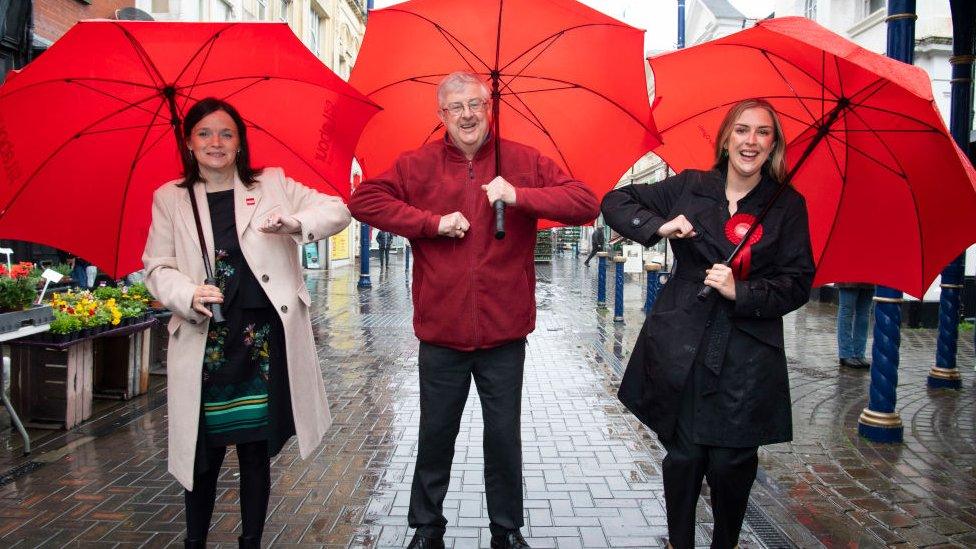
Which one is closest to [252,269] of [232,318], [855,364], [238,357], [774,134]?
[232,318]

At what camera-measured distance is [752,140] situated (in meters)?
2.83

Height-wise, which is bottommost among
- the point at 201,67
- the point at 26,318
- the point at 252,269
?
the point at 26,318

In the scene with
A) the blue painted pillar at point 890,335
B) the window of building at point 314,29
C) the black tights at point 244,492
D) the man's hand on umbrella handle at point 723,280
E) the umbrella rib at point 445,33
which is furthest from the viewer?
the window of building at point 314,29

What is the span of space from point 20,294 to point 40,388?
3.34 ft

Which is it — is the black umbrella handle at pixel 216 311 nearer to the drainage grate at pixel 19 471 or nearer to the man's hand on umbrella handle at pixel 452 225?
the man's hand on umbrella handle at pixel 452 225

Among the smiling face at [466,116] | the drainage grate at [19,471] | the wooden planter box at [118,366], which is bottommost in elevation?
the drainage grate at [19,471]

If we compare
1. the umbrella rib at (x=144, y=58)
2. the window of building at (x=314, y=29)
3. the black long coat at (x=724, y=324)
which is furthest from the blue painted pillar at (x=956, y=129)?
the window of building at (x=314, y=29)

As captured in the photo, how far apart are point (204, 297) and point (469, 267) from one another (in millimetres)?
1078

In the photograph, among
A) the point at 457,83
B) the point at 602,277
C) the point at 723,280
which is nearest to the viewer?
the point at 723,280

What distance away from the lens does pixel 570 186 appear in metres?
3.10

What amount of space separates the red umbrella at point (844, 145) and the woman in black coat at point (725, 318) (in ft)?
1.12

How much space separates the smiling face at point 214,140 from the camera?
2.95 m

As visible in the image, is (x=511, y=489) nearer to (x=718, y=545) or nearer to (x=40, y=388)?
(x=718, y=545)

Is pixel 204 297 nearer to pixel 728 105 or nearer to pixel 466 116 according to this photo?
pixel 466 116
